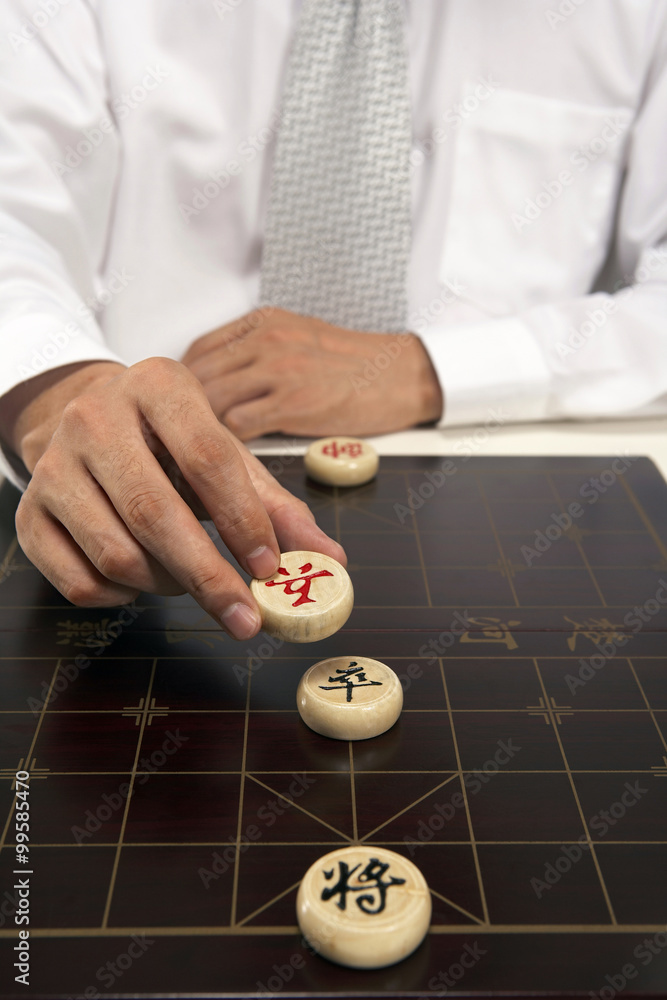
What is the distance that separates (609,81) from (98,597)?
1.69m

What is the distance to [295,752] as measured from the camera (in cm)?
95

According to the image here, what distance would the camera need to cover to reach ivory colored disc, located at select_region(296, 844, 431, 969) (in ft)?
2.37

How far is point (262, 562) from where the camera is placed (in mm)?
1041

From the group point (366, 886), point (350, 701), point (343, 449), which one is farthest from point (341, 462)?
point (366, 886)

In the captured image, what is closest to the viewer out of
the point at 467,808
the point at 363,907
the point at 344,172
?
the point at 363,907

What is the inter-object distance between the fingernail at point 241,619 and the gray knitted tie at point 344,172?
1194mm

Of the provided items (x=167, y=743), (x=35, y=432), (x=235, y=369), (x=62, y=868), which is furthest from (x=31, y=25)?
(x=62, y=868)

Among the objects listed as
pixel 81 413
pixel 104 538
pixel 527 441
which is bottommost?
pixel 527 441

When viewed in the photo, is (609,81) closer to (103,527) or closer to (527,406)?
(527,406)

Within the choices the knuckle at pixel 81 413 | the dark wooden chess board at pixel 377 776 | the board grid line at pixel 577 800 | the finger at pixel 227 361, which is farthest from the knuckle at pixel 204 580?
the finger at pixel 227 361

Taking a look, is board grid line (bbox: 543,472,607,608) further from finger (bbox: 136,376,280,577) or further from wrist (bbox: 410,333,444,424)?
finger (bbox: 136,376,280,577)

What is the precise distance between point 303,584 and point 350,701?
6.1 inches

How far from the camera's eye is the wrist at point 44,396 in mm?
1355

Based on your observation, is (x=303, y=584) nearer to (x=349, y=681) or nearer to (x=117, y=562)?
(x=349, y=681)
